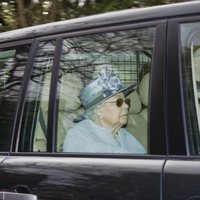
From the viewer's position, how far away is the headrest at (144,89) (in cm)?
277

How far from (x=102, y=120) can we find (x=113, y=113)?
0.07 metres

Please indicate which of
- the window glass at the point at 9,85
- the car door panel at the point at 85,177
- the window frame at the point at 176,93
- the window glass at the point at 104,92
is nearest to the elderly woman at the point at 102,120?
the window glass at the point at 104,92

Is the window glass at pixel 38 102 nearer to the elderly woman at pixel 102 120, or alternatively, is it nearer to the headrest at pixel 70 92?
the headrest at pixel 70 92

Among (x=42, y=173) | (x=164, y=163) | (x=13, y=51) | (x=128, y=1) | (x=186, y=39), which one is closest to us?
(x=164, y=163)

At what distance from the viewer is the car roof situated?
273cm

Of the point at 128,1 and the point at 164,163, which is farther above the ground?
the point at 128,1

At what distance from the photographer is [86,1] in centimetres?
743

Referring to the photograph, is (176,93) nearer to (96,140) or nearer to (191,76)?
(191,76)

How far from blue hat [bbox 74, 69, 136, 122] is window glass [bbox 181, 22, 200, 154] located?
0.39m

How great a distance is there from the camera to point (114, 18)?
3.00m

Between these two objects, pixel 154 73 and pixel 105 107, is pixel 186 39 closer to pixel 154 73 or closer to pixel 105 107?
pixel 154 73

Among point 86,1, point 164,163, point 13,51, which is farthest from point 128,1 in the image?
point 164,163

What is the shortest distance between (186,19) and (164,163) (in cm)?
69

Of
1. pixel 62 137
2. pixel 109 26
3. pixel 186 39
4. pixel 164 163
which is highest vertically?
pixel 109 26
